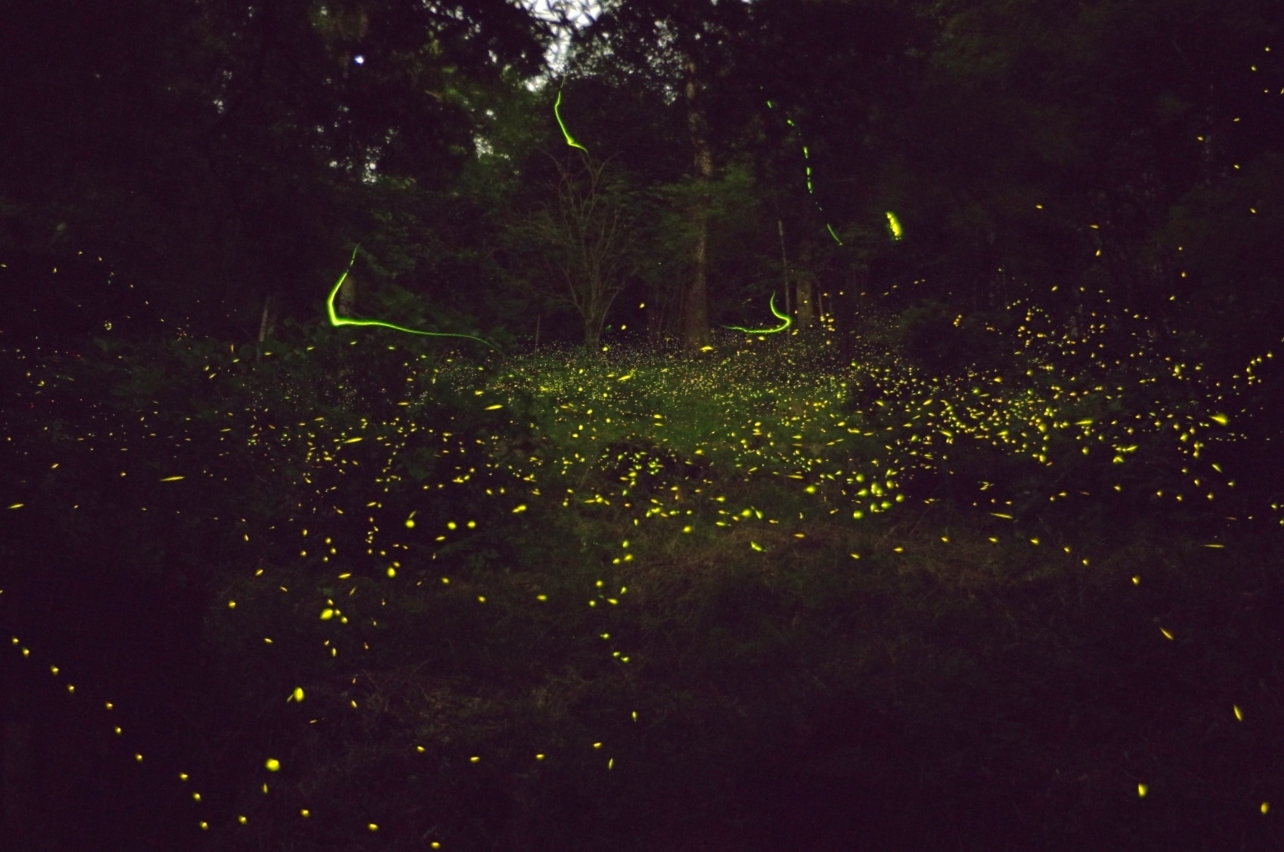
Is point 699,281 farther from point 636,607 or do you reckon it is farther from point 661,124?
point 661,124

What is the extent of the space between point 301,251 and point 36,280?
1.41 meters

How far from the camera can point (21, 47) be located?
385 cm

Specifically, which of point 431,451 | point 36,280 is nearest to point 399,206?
point 431,451

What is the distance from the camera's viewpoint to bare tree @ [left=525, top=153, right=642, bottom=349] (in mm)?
18953

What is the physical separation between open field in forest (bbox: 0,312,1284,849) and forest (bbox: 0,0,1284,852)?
0.03 m

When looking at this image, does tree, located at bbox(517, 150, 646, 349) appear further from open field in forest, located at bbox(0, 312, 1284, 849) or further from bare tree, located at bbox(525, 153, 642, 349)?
open field in forest, located at bbox(0, 312, 1284, 849)

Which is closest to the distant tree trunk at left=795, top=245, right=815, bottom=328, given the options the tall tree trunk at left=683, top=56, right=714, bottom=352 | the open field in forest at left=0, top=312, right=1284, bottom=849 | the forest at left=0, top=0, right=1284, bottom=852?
the tall tree trunk at left=683, top=56, right=714, bottom=352

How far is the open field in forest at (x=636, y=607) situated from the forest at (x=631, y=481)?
26mm

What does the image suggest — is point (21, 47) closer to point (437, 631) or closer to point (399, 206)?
point (437, 631)

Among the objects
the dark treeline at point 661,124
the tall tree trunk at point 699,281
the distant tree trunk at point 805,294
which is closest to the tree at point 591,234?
the tall tree trunk at point 699,281

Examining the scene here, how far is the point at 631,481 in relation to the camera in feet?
27.5

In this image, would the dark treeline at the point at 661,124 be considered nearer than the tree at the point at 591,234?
Yes

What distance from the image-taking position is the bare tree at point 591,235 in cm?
1895

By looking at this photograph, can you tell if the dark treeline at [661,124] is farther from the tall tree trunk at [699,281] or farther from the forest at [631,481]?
the tall tree trunk at [699,281]
